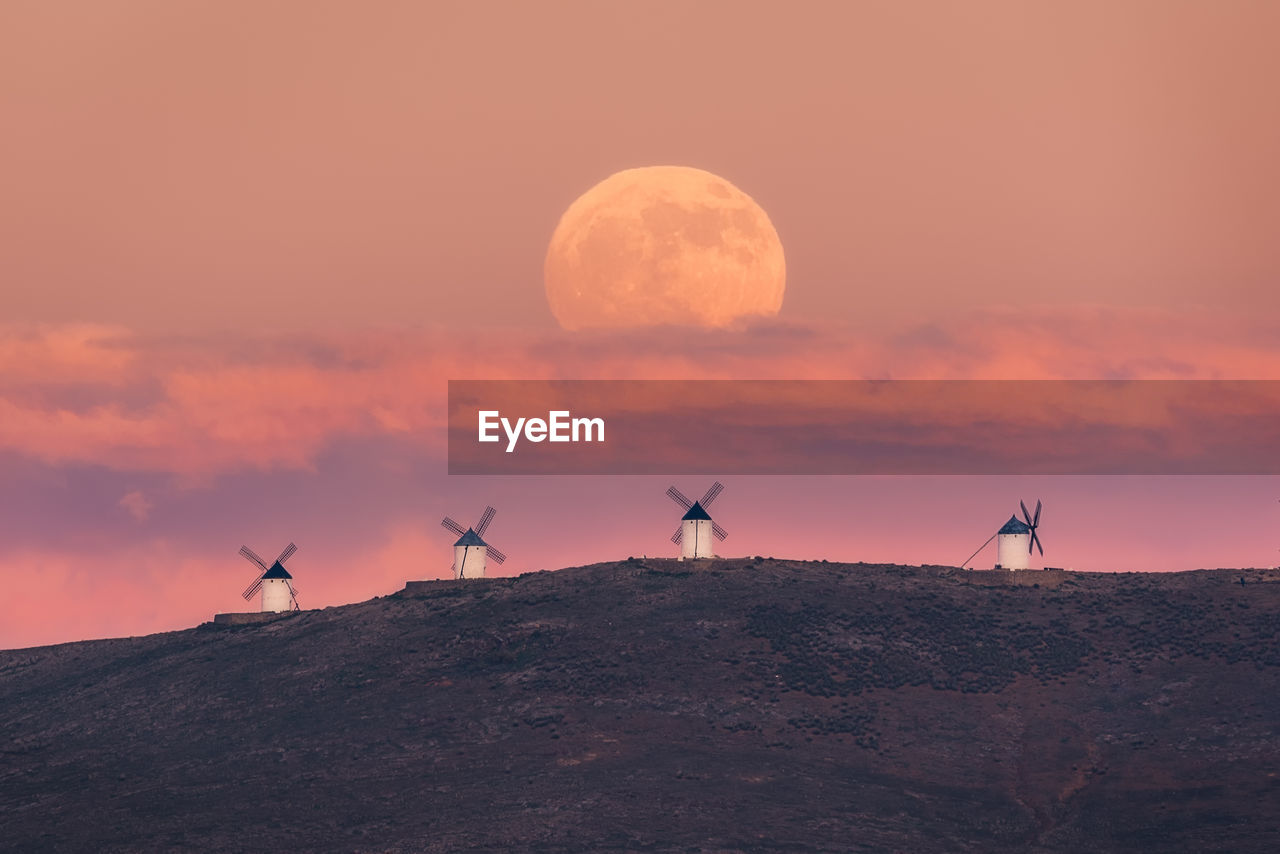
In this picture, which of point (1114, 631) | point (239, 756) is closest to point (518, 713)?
point (239, 756)

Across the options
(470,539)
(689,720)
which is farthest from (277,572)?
(689,720)

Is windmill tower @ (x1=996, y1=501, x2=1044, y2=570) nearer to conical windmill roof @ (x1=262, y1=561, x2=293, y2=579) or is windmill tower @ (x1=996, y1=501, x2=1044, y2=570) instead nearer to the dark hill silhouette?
the dark hill silhouette

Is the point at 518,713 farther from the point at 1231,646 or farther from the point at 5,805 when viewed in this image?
the point at 1231,646

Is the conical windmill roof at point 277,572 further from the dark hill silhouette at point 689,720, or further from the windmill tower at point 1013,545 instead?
the windmill tower at point 1013,545

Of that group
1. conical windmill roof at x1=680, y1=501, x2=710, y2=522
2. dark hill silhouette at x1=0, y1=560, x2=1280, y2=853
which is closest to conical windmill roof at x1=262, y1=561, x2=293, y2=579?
dark hill silhouette at x1=0, y1=560, x2=1280, y2=853

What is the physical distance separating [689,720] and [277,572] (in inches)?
1743

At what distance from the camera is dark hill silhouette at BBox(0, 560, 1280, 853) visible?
92.7 metres

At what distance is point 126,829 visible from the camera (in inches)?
3856

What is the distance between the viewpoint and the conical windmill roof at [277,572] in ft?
450

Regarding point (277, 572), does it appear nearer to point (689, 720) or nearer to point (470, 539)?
point (470, 539)

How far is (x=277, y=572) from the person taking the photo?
452ft

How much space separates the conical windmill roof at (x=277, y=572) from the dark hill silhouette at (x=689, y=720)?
5765 millimetres

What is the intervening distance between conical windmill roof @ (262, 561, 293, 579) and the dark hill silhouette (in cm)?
577

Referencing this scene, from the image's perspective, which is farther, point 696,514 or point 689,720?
point 696,514
